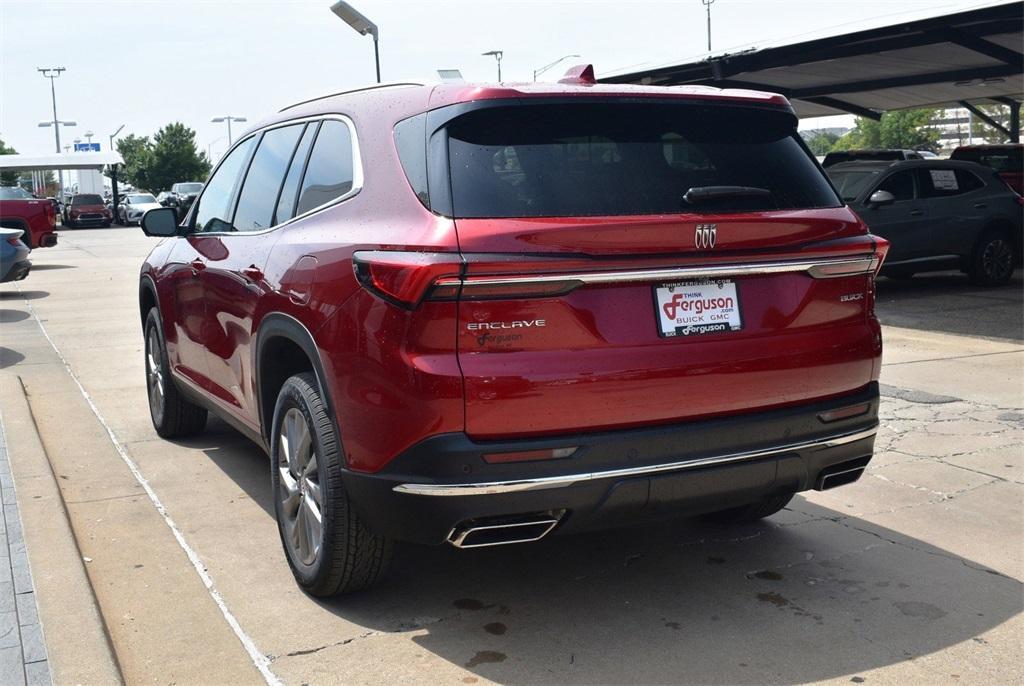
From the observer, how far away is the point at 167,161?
8262cm

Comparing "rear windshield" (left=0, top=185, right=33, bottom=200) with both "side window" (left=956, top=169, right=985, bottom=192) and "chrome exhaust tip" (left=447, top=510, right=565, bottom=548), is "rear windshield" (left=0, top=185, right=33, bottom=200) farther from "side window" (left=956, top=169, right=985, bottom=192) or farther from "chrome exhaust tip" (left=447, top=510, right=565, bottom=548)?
"chrome exhaust tip" (left=447, top=510, right=565, bottom=548)

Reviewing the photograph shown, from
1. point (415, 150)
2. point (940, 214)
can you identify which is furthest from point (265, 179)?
point (940, 214)

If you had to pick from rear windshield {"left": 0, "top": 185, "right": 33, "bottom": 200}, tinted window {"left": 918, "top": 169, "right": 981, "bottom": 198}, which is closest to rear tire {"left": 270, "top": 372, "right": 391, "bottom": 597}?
tinted window {"left": 918, "top": 169, "right": 981, "bottom": 198}

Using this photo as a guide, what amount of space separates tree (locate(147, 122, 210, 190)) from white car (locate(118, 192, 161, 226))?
3370 centimetres

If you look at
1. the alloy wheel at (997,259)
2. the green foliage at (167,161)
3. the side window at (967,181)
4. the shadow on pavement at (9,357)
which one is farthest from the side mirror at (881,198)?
the green foliage at (167,161)

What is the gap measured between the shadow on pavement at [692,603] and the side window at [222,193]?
1.90 m

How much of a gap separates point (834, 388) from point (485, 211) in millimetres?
1390

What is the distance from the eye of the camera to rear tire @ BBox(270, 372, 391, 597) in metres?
3.81

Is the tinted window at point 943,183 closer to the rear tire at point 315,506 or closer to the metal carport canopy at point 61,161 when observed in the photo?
the rear tire at point 315,506

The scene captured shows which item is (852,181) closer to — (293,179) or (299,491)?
(293,179)

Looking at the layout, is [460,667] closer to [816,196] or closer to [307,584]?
[307,584]

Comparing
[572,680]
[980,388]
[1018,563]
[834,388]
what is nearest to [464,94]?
[834,388]

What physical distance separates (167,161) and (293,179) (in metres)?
82.6

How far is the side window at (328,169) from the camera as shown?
13.5 ft
